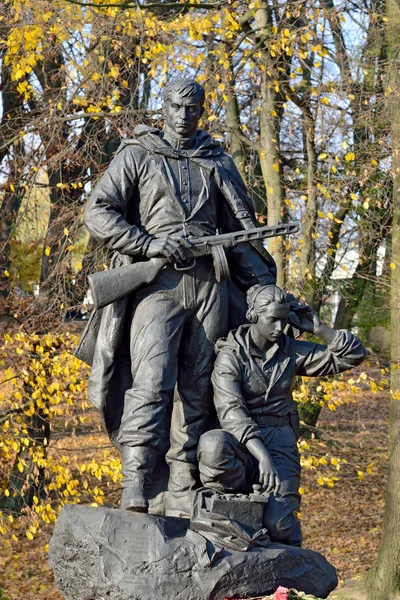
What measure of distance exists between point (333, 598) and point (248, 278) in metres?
5.43

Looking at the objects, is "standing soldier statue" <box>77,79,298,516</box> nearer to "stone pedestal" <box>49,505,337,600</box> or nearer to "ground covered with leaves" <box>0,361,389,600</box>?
"stone pedestal" <box>49,505,337,600</box>

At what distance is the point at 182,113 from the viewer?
5.80 metres

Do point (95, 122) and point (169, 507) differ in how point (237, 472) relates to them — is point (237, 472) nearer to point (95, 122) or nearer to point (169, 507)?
point (169, 507)

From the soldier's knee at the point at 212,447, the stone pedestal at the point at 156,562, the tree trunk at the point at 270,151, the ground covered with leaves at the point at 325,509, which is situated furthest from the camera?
the ground covered with leaves at the point at 325,509

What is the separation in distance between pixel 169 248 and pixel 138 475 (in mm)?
1227

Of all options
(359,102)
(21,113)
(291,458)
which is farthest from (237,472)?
(21,113)

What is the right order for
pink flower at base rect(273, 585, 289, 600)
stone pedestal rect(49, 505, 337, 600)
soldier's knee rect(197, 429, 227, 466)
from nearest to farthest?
pink flower at base rect(273, 585, 289, 600)
stone pedestal rect(49, 505, 337, 600)
soldier's knee rect(197, 429, 227, 466)

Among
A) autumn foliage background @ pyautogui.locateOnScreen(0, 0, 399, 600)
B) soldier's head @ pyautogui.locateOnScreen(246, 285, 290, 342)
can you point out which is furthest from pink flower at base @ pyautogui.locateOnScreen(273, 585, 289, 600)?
autumn foliage background @ pyautogui.locateOnScreen(0, 0, 399, 600)

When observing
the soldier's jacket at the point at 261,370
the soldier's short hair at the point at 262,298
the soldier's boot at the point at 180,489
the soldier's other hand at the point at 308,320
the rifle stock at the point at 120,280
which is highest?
the rifle stock at the point at 120,280

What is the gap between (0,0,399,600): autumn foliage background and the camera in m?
10.3

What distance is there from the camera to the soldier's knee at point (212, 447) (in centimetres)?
530

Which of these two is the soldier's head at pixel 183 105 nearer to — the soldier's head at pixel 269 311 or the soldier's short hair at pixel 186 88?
the soldier's short hair at pixel 186 88

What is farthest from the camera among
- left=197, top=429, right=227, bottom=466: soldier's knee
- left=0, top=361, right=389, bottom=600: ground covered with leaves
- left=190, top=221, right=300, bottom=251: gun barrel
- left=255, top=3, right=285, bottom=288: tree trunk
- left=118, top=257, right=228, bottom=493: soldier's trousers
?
left=0, top=361, right=389, bottom=600: ground covered with leaves

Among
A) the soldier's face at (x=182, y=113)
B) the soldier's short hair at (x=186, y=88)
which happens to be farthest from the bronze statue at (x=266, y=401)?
the soldier's short hair at (x=186, y=88)
